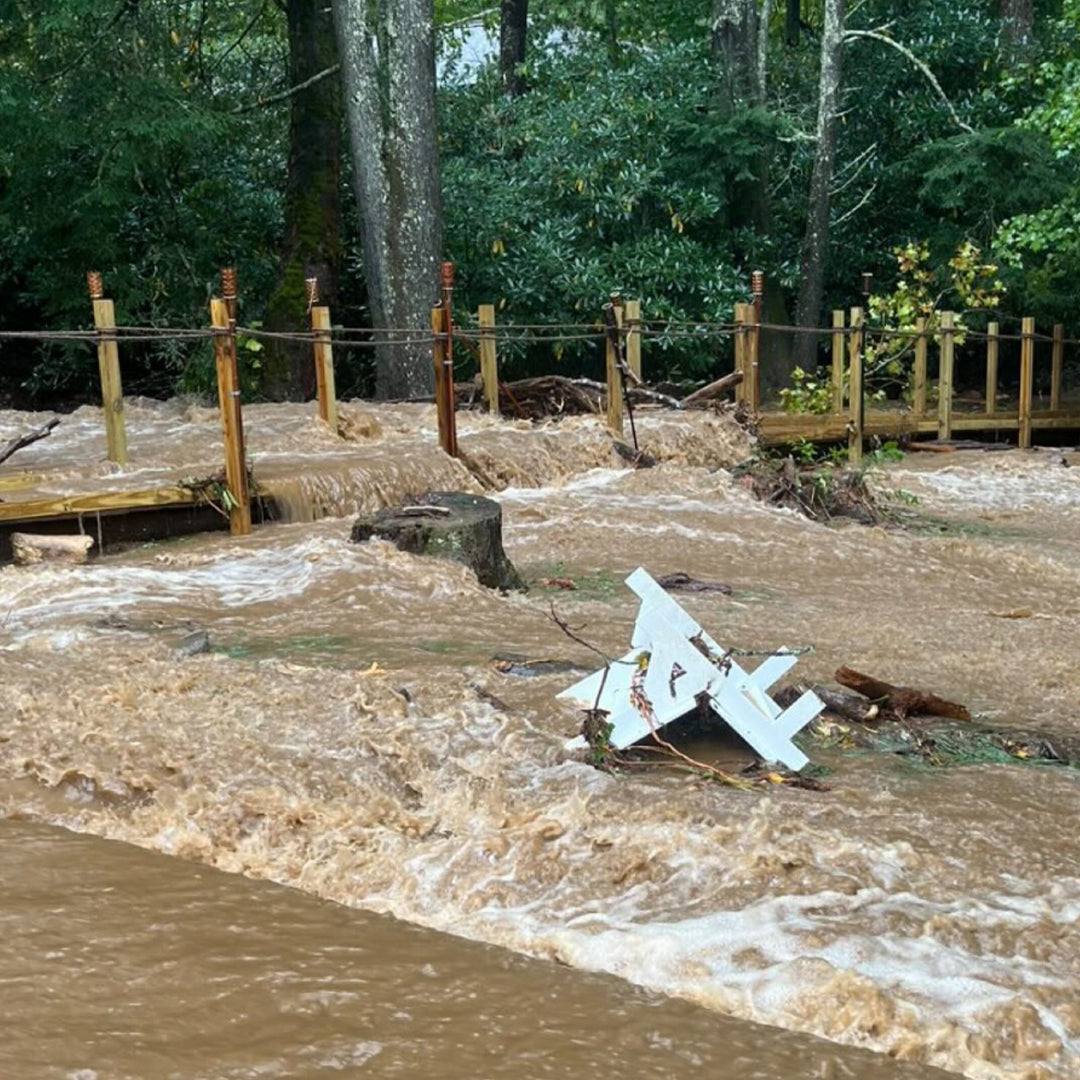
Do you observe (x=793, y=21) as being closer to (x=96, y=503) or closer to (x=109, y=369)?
(x=109, y=369)

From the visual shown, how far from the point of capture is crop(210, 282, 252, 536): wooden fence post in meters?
8.23

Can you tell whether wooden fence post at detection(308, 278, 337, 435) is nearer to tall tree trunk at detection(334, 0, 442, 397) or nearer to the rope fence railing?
the rope fence railing

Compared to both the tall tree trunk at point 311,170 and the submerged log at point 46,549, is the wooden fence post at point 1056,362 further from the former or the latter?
the submerged log at point 46,549

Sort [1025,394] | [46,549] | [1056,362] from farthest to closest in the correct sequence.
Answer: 1. [1056,362]
2. [1025,394]
3. [46,549]

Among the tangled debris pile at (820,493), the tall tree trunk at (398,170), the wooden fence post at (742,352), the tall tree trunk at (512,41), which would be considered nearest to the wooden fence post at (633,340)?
the wooden fence post at (742,352)

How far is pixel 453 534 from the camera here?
704cm

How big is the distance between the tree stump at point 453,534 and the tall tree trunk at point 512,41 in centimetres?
1452

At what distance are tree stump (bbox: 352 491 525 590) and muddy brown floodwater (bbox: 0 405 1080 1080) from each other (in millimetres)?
167

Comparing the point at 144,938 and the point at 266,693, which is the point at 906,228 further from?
the point at 144,938

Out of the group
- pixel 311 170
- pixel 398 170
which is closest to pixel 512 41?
pixel 311 170

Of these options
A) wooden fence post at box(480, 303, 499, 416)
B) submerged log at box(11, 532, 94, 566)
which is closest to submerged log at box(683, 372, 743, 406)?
wooden fence post at box(480, 303, 499, 416)

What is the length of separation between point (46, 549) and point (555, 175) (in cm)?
1106

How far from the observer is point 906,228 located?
19906 mm

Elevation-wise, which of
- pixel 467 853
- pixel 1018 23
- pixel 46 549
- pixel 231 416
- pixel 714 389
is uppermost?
pixel 1018 23
